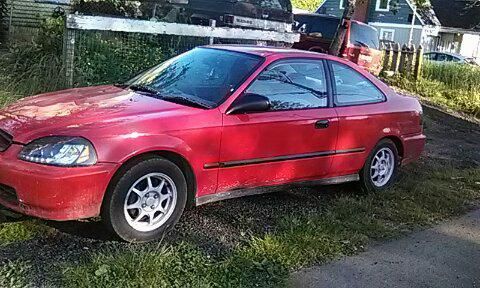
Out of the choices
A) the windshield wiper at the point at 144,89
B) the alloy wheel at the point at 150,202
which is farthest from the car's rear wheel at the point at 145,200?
the windshield wiper at the point at 144,89

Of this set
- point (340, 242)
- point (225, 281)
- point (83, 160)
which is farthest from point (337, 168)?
point (83, 160)

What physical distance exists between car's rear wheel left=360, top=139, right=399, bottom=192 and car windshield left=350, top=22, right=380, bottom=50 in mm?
10368

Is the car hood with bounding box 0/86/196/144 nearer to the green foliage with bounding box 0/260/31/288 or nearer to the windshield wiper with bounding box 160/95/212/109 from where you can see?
the windshield wiper with bounding box 160/95/212/109

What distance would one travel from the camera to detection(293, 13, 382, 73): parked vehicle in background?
1623 centimetres

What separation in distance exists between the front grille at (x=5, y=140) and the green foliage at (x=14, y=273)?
83 cm

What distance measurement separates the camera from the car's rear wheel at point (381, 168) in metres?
6.53

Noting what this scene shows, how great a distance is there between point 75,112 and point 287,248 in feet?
6.40

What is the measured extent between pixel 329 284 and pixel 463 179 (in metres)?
4.17

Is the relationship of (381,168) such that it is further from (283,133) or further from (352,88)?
(283,133)

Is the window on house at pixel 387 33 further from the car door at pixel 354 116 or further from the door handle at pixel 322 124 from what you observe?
the door handle at pixel 322 124

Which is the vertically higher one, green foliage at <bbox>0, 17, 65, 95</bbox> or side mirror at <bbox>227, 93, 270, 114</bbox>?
side mirror at <bbox>227, 93, 270, 114</bbox>

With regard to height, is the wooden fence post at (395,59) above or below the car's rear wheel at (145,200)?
above

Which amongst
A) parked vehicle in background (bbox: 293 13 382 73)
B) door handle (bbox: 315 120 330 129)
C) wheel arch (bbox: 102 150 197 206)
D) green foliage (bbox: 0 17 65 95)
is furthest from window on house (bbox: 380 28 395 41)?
wheel arch (bbox: 102 150 197 206)

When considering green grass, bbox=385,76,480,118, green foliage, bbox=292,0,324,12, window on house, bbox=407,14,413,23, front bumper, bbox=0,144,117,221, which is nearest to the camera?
front bumper, bbox=0,144,117,221
